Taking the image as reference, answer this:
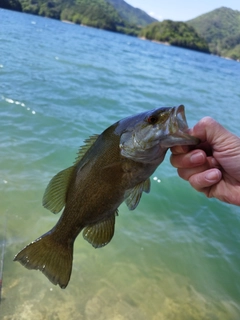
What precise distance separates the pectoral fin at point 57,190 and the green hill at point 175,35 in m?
139

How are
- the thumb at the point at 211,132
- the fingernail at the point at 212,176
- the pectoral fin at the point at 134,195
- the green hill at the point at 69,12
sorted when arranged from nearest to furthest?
1. the pectoral fin at the point at 134,195
2. the thumb at the point at 211,132
3. the fingernail at the point at 212,176
4. the green hill at the point at 69,12

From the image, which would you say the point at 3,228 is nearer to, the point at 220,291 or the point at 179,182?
the point at 220,291

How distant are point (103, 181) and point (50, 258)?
0.69 metres

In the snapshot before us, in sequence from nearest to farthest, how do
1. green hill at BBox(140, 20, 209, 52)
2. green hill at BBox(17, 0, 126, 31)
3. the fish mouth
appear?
1. the fish mouth
2. green hill at BBox(17, 0, 126, 31)
3. green hill at BBox(140, 20, 209, 52)

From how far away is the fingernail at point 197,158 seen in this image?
260 centimetres

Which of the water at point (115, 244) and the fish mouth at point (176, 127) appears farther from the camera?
the water at point (115, 244)

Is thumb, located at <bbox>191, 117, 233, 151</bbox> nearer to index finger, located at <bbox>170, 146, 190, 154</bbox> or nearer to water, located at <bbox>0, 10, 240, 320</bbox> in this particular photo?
index finger, located at <bbox>170, 146, 190, 154</bbox>

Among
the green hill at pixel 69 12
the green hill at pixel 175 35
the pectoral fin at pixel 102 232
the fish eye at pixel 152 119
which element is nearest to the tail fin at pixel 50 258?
the pectoral fin at pixel 102 232

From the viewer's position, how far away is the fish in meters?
2.19

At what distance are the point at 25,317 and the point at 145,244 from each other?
2.48 meters

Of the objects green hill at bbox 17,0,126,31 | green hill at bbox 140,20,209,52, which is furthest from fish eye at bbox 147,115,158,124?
green hill at bbox 140,20,209,52

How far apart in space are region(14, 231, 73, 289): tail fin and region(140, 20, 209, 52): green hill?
139642 millimetres

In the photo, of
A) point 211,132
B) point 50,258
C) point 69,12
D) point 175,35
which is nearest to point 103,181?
point 50,258

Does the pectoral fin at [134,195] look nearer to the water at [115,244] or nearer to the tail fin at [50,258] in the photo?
the tail fin at [50,258]
